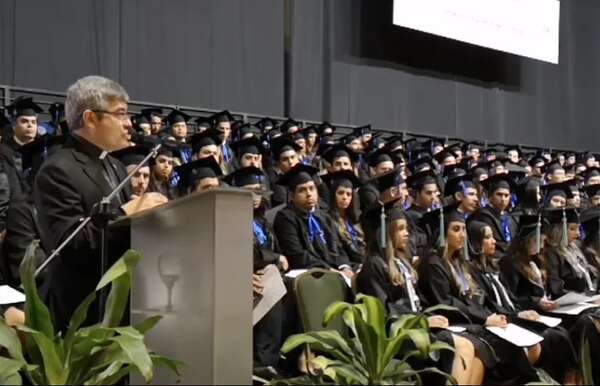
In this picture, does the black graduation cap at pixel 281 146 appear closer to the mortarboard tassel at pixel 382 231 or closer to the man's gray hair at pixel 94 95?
the mortarboard tassel at pixel 382 231

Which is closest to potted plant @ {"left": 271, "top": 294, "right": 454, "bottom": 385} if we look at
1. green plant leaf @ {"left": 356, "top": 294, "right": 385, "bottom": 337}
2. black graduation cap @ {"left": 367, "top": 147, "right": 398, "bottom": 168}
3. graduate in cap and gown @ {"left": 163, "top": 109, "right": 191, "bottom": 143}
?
green plant leaf @ {"left": 356, "top": 294, "right": 385, "bottom": 337}

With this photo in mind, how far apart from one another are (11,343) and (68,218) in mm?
566

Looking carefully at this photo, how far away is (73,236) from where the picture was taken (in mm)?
2113

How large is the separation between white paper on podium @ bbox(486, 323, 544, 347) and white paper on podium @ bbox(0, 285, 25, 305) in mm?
2483

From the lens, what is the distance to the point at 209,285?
1557mm

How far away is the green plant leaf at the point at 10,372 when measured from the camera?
1.68m

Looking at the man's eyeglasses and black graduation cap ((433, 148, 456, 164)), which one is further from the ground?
black graduation cap ((433, 148, 456, 164))

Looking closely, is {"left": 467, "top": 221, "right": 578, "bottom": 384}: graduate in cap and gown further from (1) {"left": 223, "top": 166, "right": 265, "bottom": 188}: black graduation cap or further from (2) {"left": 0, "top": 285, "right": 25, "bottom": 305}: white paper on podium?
(2) {"left": 0, "top": 285, "right": 25, "bottom": 305}: white paper on podium

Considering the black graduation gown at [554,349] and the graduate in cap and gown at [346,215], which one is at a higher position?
the graduate in cap and gown at [346,215]

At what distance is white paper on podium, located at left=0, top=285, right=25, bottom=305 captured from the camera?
340 centimetres

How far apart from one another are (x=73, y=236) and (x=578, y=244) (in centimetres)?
517

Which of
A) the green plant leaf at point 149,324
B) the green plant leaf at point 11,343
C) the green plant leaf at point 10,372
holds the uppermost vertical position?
the green plant leaf at point 149,324

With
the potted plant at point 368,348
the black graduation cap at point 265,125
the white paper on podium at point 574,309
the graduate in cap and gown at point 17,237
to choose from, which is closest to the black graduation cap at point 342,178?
the white paper on podium at point 574,309

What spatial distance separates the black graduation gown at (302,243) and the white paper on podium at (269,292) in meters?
1.79
